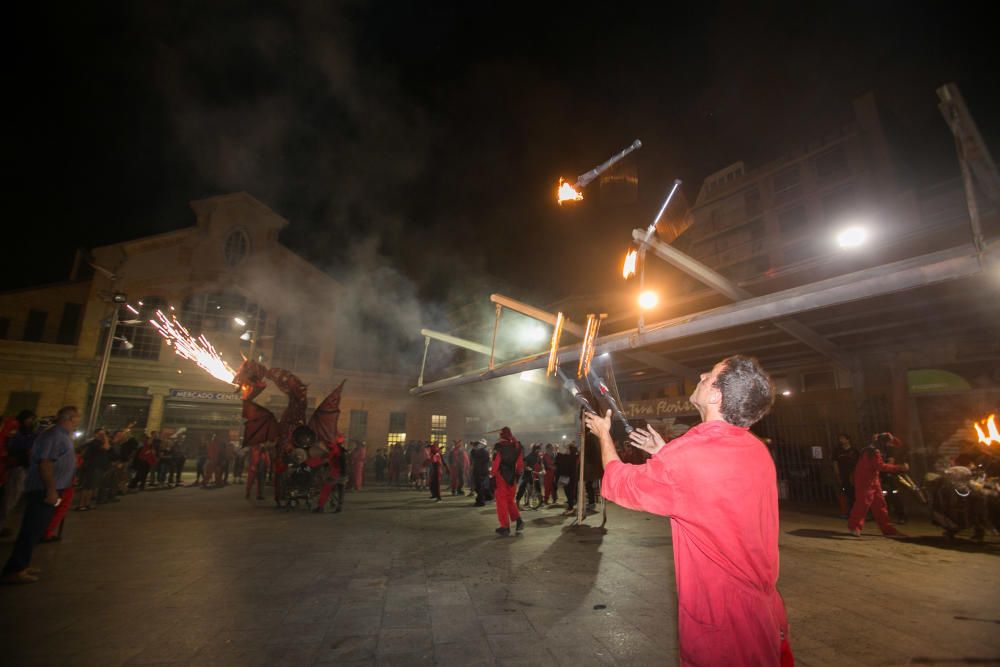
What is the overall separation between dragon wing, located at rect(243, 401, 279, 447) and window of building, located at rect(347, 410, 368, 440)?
47.4 ft

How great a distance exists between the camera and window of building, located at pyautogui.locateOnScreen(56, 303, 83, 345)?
22.8 metres

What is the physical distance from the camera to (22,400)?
66.0 ft

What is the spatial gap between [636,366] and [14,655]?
1466 centimetres

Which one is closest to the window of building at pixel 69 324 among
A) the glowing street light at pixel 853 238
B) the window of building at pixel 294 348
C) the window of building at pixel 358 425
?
the window of building at pixel 294 348

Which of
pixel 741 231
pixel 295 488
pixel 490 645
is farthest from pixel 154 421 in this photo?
pixel 741 231

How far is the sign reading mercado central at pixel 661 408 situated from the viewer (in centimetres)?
1484

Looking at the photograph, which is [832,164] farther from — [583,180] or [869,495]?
[583,180]

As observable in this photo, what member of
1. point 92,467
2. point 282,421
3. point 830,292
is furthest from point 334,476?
point 830,292

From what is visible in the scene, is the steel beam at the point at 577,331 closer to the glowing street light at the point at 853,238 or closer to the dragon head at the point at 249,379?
the glowing street light at the point at 853,238

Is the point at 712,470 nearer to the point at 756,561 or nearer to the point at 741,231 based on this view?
the point at 756,561

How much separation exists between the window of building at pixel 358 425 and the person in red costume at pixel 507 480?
18587mm

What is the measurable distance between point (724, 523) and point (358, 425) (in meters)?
25.6

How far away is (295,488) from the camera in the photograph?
10.2 meters

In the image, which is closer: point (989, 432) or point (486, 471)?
point (989, 432)
